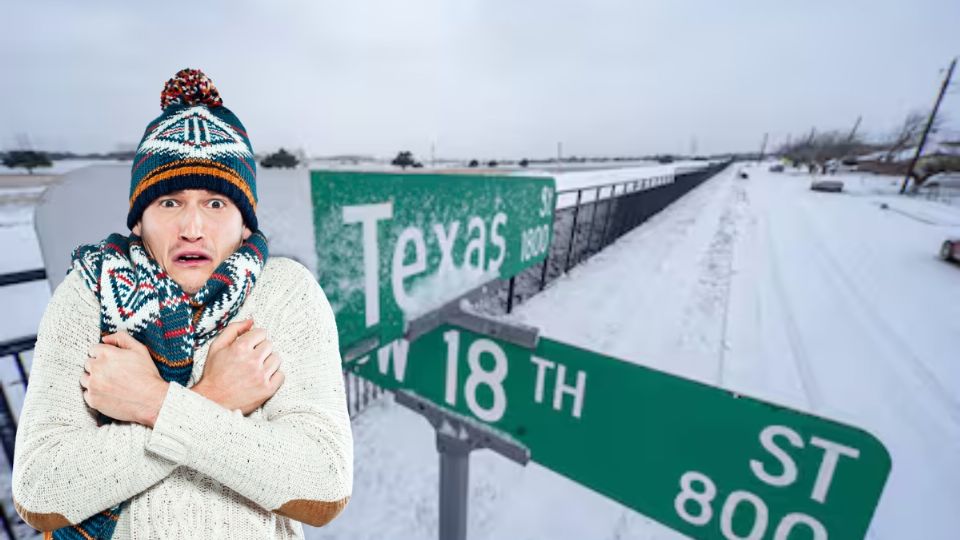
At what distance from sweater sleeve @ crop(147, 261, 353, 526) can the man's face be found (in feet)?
0.53

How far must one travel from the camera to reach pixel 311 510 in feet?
2.73

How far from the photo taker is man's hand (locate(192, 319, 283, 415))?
0.79 metres

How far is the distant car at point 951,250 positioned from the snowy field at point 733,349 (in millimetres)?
254

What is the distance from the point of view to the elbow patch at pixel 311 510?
815 mm

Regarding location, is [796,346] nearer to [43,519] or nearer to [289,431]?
[289,431]

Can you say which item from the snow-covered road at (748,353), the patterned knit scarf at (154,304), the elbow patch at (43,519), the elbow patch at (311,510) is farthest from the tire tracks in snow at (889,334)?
the elbow patch at (43,519)

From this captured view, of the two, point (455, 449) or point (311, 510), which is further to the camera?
point (455, 449)

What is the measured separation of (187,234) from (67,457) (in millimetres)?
476

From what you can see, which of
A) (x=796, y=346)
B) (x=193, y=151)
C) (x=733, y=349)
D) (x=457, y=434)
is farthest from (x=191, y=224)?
(x=796, y=346)

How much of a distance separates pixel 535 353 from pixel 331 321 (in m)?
0.59

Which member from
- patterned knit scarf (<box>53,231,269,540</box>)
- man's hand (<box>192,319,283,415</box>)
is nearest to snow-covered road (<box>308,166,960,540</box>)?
man's hand (<box>192,319,283,415</box>)

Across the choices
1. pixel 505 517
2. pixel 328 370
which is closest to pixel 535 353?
pixel 328 370

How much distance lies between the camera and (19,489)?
71cm

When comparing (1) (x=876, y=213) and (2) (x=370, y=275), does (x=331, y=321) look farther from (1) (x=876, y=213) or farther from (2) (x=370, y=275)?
(1) (x=876, y=213)
